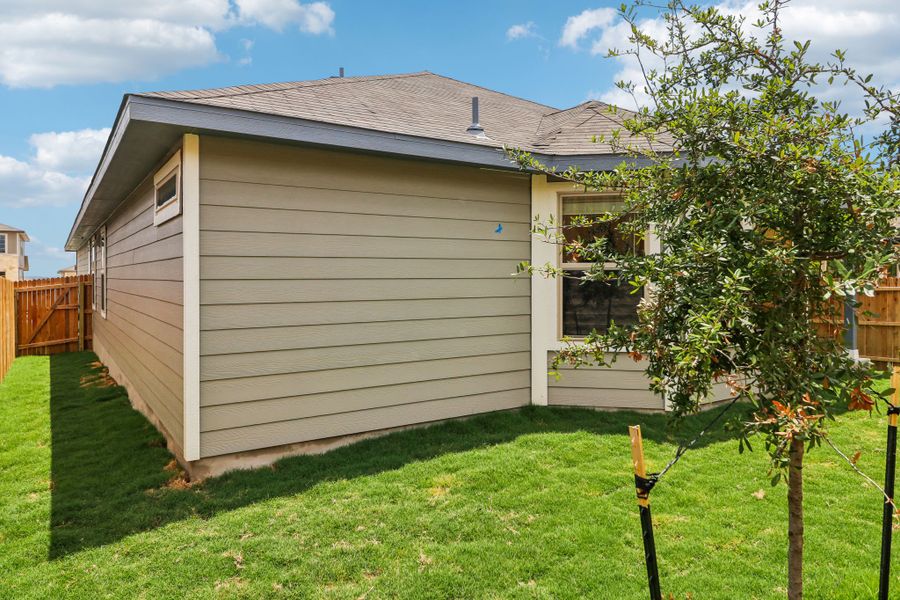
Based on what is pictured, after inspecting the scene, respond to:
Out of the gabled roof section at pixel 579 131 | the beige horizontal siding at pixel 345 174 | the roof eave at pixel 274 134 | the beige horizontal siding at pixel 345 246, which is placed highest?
the gabled roof section at pixel 579 131

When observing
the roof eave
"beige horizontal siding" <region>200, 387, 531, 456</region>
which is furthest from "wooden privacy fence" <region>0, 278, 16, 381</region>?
"beige horizontal siding" <region>200, 387, 531, 456</region>

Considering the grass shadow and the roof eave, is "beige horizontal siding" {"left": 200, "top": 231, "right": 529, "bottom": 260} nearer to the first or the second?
the roof eave

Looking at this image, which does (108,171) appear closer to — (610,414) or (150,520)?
(150,520)

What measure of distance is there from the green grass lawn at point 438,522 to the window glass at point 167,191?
237cm

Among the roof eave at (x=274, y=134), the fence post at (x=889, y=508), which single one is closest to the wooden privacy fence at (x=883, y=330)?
the roof eave at (x=274, y=134)

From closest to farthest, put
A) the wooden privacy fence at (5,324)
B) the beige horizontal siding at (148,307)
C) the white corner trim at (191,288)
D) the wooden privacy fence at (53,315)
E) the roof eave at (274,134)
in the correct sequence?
the roof eave at (274,134) → the white corner trim at (191,288) → the beige horizontal siding at (148,307) → the wooden privacy fence at (5,324) → the wooden privacy fence at (53,315)

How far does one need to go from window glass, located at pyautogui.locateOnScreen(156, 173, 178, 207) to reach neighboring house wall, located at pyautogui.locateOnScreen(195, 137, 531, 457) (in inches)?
26.5

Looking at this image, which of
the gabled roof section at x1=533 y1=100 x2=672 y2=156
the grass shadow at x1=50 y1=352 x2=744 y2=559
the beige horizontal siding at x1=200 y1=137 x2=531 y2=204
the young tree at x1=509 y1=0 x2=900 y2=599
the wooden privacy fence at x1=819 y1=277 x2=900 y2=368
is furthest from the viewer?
the wooden privacy fence at x1=819 y1=277 x2=900 y2=368

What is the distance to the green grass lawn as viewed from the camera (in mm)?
2943

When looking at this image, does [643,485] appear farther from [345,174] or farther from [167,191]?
[167,191]

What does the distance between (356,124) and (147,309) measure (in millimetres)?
3385

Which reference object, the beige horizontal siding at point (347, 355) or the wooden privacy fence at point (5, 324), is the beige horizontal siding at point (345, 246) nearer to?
the beige horizontal siding at point (347, 355)

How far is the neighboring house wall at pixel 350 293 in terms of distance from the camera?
14.8 ft

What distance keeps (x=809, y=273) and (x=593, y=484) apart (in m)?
2.67
